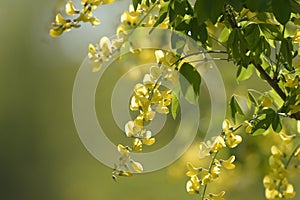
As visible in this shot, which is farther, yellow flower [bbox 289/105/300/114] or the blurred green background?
the blurred green background

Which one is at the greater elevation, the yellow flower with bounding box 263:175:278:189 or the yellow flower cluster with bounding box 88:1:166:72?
the yellow flower cluster with bounding box 88:1:166:72

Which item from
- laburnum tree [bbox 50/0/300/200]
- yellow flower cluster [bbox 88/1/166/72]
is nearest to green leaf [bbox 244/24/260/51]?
laburnum tree [bbox 50/0/300/200]

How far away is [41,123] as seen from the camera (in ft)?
15.1

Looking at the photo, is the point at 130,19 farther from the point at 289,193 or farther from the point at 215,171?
the point at 289,193

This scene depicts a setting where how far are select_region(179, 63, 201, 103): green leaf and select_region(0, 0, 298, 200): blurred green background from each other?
6.60 ft

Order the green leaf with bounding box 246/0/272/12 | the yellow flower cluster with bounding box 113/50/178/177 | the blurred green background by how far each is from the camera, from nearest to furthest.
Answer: the green leaf with bounding box 246/0/272/12 → the yellow flower cluster with bounding box 113/50/178/177 → the blurred green background

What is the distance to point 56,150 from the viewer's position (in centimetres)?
420

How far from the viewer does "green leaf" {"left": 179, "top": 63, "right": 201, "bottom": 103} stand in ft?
2.52

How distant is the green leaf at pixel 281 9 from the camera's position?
2.13ft

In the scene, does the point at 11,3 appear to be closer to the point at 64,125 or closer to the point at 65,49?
the point at 64,125

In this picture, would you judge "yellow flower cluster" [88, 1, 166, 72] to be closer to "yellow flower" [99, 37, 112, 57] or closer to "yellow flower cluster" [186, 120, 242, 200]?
"yellow flower" [99, 37, 112, 57]

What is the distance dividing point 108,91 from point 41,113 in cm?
153

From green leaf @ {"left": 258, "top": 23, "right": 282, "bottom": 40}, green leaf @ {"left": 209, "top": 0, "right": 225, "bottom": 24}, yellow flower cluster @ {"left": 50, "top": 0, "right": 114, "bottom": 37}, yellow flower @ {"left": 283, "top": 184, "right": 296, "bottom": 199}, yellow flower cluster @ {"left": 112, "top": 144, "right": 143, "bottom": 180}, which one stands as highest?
yellow flower cluster @ {"left": 50, "top": 0, "right": 114, "bottom": 37}

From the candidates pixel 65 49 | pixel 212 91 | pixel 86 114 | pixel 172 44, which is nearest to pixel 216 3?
pixel 172 44
